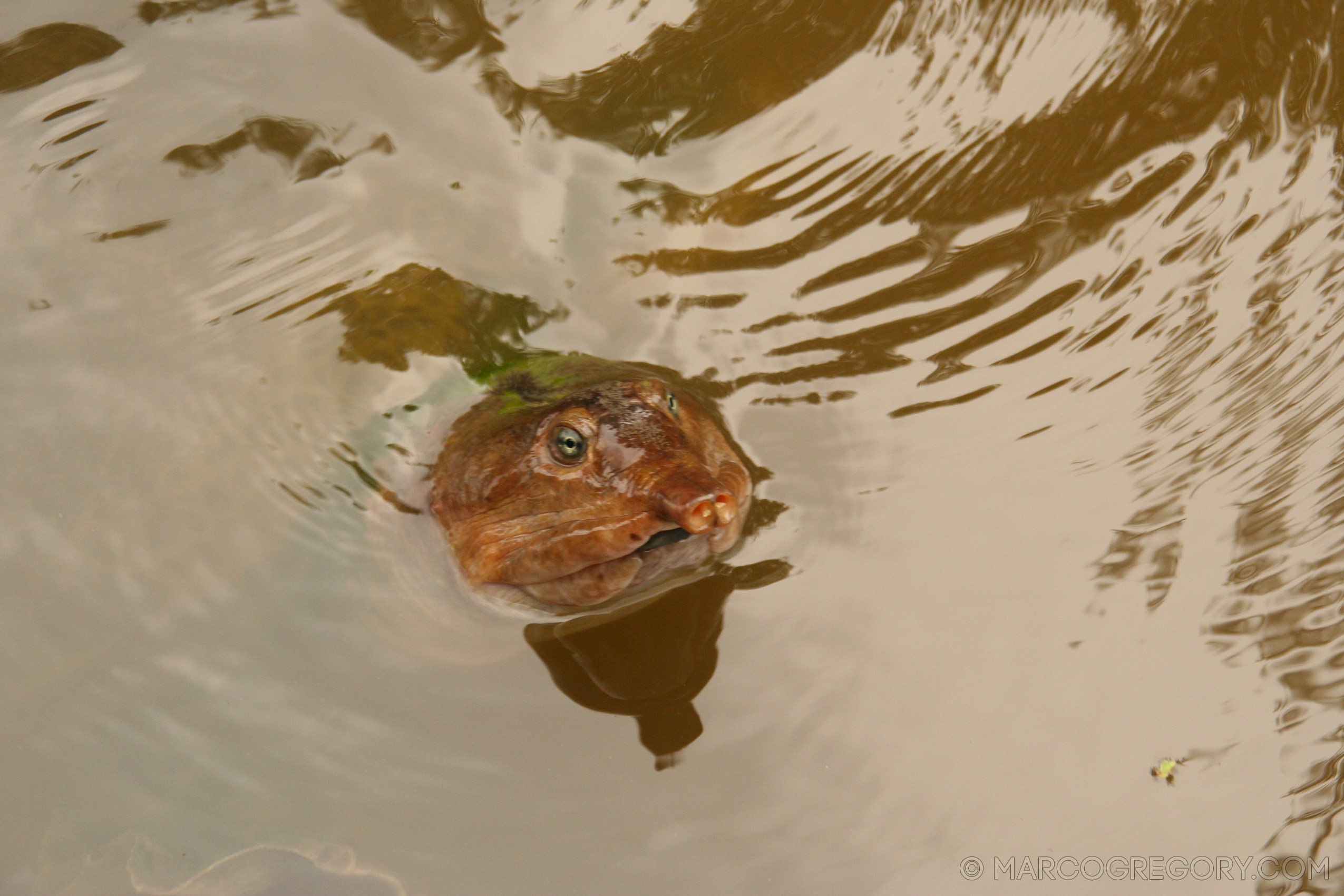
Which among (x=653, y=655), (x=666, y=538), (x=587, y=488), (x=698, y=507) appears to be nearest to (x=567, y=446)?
(x=587, y=488)

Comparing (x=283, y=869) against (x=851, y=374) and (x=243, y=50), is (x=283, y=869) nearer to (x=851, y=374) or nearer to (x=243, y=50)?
(x=851, y=374)

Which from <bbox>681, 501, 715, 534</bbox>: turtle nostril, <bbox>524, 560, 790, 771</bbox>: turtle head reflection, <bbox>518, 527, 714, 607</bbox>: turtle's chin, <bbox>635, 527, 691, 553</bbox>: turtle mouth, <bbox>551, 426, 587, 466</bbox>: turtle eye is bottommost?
<bbox>524, 560, 790, 771</bbox>: turtle head reflection

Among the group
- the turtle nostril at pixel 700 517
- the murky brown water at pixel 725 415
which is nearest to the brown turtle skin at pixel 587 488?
the turtle nostril at pixel 700 517

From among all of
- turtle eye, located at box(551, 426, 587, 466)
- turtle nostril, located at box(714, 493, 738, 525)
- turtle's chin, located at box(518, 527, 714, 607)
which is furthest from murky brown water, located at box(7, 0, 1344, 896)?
turtle nostril, located at box(714, 493, 738, 525)

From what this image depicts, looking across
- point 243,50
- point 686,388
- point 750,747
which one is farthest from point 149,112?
point 750,747

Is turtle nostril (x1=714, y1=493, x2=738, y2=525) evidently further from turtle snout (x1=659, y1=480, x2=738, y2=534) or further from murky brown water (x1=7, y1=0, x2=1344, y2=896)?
murky brown water (x1=7, y1=0, x2=1344, y2=896)

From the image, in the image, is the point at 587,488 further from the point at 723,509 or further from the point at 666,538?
the point at 723,509
